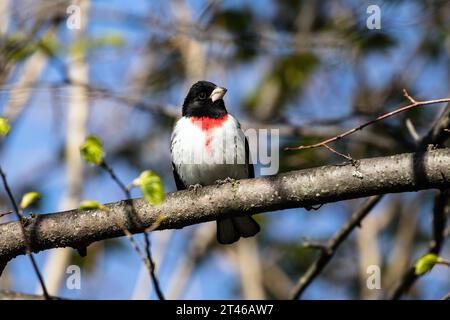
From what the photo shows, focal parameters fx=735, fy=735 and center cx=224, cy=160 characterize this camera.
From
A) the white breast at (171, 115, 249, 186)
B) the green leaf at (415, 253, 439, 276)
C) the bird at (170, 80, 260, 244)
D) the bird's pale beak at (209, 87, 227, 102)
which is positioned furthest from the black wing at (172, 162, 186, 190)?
the green leaf at (415, 253, 439, 276)

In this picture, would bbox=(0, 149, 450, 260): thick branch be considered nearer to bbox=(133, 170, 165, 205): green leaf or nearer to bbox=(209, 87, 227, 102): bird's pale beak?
bbox=(133, 170, 165, 205): green leaf

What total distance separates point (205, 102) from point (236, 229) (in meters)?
1.21

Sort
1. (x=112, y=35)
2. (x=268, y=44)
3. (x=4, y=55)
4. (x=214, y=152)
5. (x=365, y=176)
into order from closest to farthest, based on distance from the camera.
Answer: (x=365, y=176), (x=214, y=152), (x=4, y=55), (x=112, y=35), (x=268, y=44)

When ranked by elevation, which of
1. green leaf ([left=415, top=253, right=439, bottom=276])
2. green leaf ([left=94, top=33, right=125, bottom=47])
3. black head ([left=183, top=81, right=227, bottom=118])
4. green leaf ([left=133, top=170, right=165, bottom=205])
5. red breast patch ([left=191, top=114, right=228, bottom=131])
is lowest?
green leaf ([left=415, top=253, right=439, bottom=276])

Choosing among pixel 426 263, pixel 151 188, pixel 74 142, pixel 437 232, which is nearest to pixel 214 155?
pixel 437 232

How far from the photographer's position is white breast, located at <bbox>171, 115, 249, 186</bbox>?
5.83 meters

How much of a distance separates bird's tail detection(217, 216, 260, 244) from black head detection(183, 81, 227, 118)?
905 millimetres

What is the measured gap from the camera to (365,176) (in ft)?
12.8

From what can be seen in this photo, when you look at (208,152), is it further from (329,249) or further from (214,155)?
(329,249)

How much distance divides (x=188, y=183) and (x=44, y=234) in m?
1.98

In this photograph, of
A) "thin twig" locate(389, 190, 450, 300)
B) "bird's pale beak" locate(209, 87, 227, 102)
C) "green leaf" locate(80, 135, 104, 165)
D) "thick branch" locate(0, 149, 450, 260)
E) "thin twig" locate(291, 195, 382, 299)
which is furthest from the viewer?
"bird's pale beak" locate(209, 87, 227, 102)
